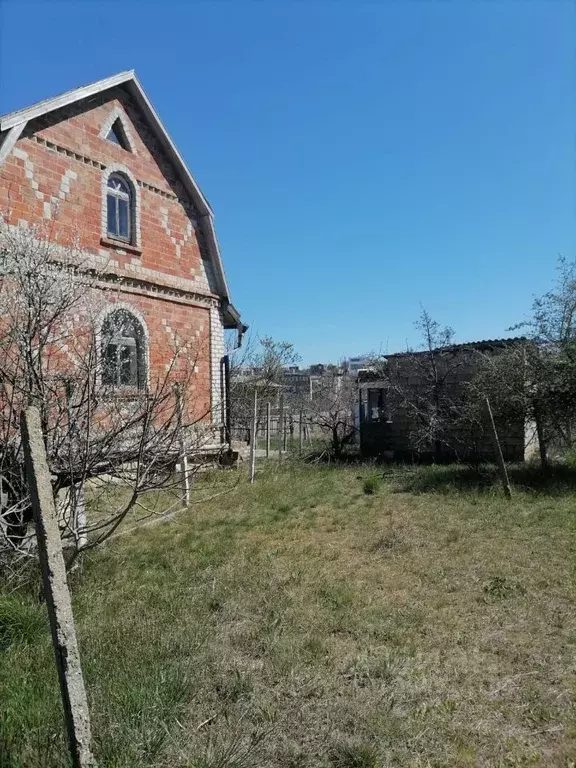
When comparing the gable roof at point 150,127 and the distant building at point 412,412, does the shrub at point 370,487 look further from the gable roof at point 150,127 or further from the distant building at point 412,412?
the gable roof at point 150,127

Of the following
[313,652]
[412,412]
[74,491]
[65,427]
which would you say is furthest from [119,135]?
[313,652]

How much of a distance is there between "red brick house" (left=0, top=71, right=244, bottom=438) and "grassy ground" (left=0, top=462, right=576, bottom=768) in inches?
179

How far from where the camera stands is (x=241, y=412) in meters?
18.9

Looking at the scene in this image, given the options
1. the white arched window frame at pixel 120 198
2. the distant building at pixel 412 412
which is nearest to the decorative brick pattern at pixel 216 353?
the white arched window frame at pixel 120 198

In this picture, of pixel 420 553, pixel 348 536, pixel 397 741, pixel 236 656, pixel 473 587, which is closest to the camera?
pixel 397 741

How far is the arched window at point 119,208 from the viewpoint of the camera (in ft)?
35.2

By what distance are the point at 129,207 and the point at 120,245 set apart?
1.09 metres

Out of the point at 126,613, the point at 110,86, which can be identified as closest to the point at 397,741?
the point at 126,613

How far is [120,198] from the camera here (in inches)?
432

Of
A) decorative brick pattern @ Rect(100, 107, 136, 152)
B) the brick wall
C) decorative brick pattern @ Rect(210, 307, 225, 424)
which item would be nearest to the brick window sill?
the brick wall

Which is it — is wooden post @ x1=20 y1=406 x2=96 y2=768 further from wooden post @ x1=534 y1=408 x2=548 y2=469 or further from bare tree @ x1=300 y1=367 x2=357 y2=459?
bare tree @ x1=300 y1=367 x2=357 y2=459

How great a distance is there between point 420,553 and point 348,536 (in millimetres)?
1100

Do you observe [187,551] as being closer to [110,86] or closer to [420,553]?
[420,553]

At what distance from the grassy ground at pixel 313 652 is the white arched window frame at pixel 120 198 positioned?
21.7 ft
